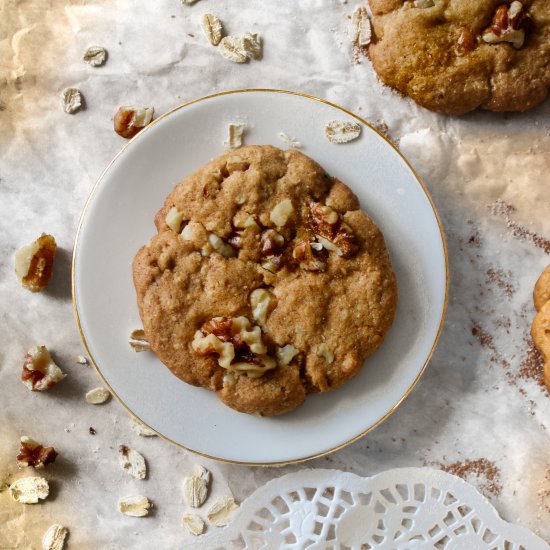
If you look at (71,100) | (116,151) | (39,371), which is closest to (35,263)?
(39,371)

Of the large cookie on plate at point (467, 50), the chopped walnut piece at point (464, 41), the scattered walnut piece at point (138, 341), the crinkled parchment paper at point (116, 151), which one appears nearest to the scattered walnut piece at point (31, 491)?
the crinkled parchment paper at point (116, 151)

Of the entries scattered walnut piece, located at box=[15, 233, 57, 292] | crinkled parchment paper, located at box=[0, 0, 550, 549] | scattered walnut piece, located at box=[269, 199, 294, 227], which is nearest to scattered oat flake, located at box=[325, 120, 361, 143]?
crinkled parchment paper, located at box=[0, 0, 550, 549]

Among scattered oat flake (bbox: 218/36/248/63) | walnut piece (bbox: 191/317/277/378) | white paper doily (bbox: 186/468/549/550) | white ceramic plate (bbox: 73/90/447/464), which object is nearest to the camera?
walnut piece (bbox: 191/317/277/378)

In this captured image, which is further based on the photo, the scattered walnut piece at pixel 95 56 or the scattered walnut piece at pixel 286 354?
the scattered walnut piece at pixel 95 56

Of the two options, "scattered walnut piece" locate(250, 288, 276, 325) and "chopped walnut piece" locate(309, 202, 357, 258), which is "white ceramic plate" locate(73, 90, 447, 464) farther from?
"scattered walnut piece" locate(250, 288, 276, 325)

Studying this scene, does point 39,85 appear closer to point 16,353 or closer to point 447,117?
point 16,353

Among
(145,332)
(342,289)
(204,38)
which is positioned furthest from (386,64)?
(145,332)

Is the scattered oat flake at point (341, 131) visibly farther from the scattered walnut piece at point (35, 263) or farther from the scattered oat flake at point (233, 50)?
the scattered walnut piece at point (35, 263)

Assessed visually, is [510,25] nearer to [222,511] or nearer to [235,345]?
[235,345]
